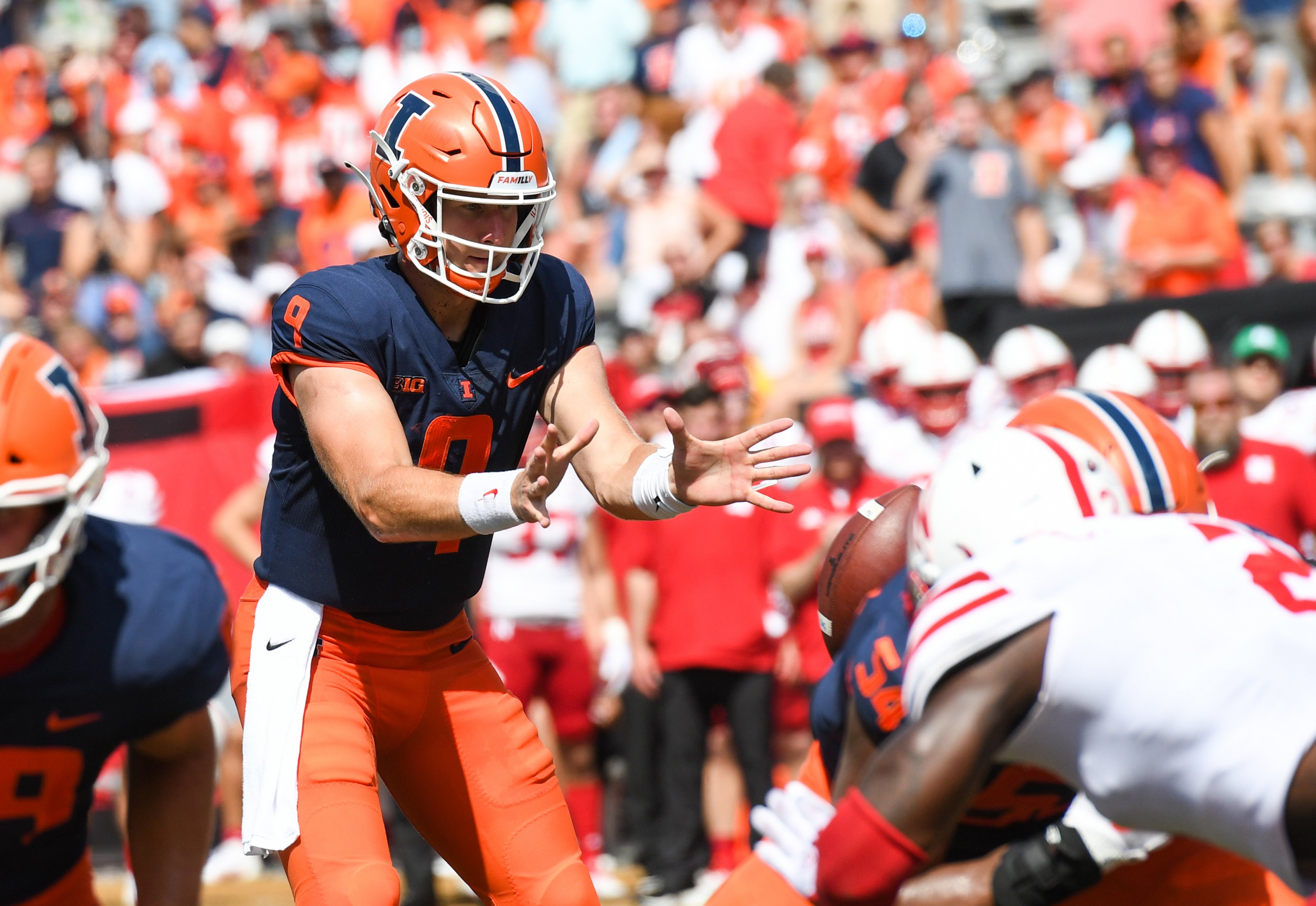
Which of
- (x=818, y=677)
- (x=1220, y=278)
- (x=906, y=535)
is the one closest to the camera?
(x=906, y=535)

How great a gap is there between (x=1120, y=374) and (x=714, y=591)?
1.86 m

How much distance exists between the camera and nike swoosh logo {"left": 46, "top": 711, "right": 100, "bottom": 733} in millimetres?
3242

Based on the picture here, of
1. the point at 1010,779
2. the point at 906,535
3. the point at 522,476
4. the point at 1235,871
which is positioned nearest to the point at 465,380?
the point at 522,476

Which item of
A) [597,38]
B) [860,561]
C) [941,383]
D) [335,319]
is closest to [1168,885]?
[860,561]

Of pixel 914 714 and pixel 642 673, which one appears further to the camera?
pixel 642 673

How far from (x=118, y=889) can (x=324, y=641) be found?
4.54 m

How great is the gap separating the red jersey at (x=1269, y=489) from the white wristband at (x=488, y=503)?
12.5 ft

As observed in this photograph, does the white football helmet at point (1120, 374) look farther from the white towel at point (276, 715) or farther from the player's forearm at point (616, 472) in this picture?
the white towel at point (276, 715)

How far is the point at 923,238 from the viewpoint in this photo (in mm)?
9031

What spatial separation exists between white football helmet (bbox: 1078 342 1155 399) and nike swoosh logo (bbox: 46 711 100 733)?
4.39 metres

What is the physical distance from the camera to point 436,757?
3422mm

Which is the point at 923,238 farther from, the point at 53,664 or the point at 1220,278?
the point at 53,664

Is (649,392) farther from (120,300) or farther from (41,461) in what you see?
(120,300)

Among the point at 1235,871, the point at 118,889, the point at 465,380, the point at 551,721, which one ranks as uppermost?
the point at 465,380
